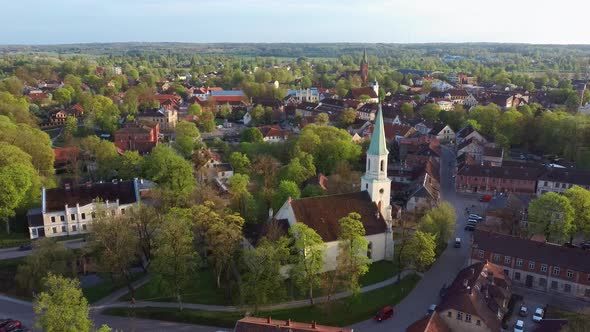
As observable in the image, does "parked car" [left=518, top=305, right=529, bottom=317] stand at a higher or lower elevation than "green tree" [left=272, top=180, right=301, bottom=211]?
lower

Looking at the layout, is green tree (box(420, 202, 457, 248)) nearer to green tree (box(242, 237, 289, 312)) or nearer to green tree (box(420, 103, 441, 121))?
green tree (box(242, 237, 289, 312))

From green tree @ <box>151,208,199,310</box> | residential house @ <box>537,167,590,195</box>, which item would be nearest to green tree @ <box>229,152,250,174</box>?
green tree @ <box>151,208,199,310</box>

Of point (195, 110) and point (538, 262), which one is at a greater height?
point (195, 110)

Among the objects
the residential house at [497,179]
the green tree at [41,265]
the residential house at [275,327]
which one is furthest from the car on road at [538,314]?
the green tree at [41,265]

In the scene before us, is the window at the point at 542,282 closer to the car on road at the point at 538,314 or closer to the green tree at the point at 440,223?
the car on road at the point at 538,314

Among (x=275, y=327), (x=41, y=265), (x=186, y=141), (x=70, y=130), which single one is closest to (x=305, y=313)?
(x=275, y=327)

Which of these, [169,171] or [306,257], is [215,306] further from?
[169,171]

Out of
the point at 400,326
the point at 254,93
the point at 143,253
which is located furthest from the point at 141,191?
the point at 254,93
